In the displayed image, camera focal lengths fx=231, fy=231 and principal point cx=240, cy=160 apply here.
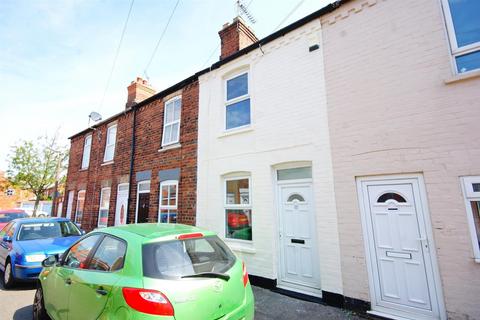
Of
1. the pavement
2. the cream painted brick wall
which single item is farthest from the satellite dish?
the cream painted brick wall

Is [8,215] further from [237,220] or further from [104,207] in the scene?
[237,220]

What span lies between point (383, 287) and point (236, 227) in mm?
3441

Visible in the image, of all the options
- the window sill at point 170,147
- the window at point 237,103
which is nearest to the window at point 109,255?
the window at point 237,103

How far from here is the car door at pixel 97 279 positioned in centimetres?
235

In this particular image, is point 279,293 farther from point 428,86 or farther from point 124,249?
point 428,86

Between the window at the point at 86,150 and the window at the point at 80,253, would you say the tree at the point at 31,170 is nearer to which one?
the window at the point at 86,150

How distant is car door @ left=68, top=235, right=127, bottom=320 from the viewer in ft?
7.70

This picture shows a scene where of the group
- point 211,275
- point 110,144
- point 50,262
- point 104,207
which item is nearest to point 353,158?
point 211,275

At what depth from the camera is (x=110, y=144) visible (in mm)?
11484

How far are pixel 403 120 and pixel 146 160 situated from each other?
824 centimetres

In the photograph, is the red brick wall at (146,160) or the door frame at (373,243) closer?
the door frame at (373,243)

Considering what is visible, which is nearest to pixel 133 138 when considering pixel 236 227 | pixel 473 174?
pixel 236 227

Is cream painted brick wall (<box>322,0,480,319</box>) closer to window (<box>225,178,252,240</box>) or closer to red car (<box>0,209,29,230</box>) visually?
window (<box>225,178,252,240</box>)

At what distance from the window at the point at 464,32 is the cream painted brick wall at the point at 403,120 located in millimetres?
154
